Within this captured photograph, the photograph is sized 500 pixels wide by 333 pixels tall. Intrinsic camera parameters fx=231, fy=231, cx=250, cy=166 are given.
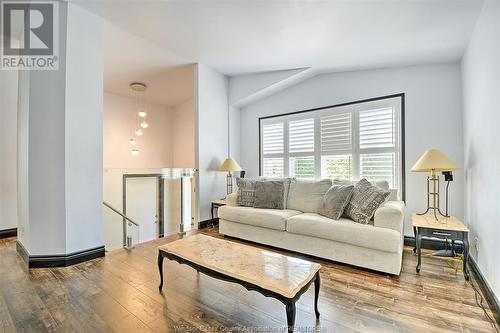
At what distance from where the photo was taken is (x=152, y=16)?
2738 mm

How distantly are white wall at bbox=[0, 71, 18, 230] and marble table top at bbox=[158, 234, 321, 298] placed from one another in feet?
12.1

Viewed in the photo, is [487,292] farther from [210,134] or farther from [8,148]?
[8,148]

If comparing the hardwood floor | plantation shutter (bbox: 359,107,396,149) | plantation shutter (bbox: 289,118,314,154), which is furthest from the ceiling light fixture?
plantation shutter (bbox: 359,107,396,149)

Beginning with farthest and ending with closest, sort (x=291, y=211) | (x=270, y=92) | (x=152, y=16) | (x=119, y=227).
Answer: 1. (x=270, y=92)
2. (x=119, y=227)
3. (x=291, y=211)
4. (x=152, y=16)

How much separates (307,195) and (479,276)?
194 cm

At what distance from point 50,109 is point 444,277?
179 inches

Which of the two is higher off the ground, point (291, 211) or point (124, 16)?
point (124, 16)

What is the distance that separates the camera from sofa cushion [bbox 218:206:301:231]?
3.12m

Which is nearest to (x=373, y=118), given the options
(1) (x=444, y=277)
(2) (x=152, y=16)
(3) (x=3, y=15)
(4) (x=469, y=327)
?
(1) (x=444, y=277)

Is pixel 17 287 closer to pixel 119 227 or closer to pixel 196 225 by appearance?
pixel 119 227

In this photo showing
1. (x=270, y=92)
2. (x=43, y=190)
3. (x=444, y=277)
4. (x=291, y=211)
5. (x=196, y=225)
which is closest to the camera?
(x=444, y=277)

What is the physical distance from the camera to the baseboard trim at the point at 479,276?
178 centimetres

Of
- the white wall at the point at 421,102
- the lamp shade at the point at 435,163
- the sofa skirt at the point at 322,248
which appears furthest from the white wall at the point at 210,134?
the lamp shade at the point at 435,163

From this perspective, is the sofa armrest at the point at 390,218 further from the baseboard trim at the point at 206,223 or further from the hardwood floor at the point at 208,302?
the baseboard trim at the point at 206,223
